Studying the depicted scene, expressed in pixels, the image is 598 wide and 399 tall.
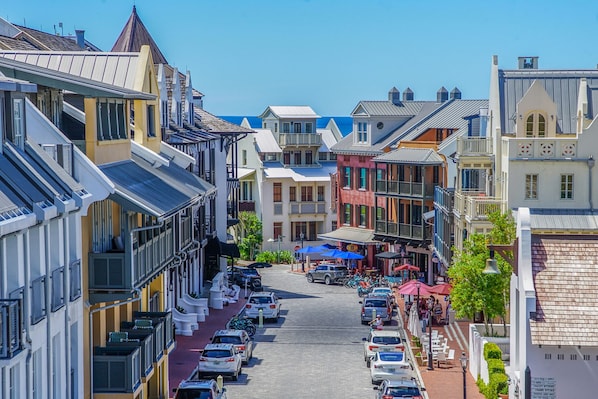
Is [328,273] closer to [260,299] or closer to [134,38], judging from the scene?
[260,299]

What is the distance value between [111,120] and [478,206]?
76.4ft

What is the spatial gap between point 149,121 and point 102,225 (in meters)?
11.3

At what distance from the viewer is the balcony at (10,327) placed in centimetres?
1855

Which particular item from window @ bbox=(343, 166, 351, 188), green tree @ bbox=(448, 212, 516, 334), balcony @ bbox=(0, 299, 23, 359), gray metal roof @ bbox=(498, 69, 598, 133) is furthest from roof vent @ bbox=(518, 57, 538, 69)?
balcony @ bbox=(0, 299, 23, 359)

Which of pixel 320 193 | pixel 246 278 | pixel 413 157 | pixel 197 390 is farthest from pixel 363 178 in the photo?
pixel 197 390

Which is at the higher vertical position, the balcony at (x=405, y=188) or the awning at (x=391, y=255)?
the balcony at (x=405, y=188)

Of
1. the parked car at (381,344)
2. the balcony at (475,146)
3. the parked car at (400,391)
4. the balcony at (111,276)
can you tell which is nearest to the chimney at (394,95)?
the balcony at (475,146)

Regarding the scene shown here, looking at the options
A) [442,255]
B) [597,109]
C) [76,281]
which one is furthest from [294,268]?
[76,281]

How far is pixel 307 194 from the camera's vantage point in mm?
88250

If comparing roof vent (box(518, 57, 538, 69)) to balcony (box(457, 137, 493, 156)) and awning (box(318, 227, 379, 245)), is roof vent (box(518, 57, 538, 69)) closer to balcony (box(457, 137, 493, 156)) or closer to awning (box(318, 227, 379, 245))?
balcony (box(457, 137, 493, 156))

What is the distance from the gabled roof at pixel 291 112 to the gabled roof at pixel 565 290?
5889 centimetres

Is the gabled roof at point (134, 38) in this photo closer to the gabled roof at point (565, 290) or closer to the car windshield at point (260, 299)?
the car windshield at point (260, 299)

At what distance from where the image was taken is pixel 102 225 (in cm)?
2883

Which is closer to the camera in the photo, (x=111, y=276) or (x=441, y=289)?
(x=111, y=276)
